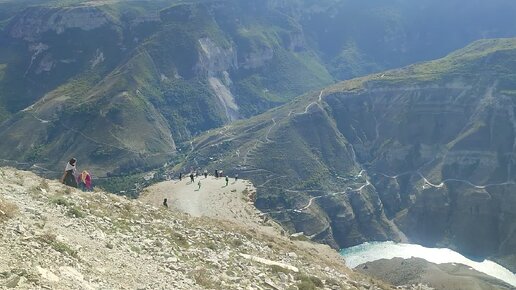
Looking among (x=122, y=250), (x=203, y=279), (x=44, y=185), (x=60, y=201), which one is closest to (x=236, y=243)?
(x=203, y=279)

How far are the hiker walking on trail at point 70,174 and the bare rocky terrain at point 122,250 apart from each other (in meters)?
2.71

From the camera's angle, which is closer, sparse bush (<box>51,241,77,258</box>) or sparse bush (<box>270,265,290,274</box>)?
sparse bush (<box>51,241,77,258</box>)

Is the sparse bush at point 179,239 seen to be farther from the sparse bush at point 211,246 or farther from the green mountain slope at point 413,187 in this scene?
the green mountain slope at point 413,187

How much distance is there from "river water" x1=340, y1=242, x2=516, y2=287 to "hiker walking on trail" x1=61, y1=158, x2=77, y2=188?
368 feet

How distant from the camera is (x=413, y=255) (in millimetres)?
158375

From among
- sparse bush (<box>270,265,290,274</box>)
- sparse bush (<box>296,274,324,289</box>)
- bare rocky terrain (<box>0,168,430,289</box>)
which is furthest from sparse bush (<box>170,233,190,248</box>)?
sparse bush (<box>296,274,324,289</box>)

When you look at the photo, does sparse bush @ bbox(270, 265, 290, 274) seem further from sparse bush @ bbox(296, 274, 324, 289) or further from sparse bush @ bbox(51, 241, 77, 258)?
sparse bush @ bbox(51, 241, 77, 258)

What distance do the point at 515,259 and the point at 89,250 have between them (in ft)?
500

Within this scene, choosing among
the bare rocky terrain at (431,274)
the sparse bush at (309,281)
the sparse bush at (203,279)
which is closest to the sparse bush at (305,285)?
the sparse bush at (309,281)

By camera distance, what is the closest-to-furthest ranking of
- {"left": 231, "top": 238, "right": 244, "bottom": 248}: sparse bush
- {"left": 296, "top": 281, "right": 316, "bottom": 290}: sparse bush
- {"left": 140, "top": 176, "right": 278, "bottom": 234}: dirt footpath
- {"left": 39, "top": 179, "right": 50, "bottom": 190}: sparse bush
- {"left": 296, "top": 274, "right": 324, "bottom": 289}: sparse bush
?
1. {"left": 296, "top": 281, "right": 316, "bottom": 290}: sparse bush
2. {"left": 296, "top": 274, "right": 324, "bottom": 289}: sparse bush
3. {"left": 39, "top": 179, "right": 50, "bottom": 190}: sparse bush
4. {"left": 231, "top": 238, "right": 244, "bottom": 248}: sparse bush
5. {"left": 140, "top": 176, "right": 278, "bottom": 234}: dirt footpath

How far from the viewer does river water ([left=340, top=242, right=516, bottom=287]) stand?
149 meters

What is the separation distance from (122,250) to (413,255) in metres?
142

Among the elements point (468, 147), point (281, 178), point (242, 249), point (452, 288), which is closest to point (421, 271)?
point (452, 288)

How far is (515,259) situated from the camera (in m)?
154
